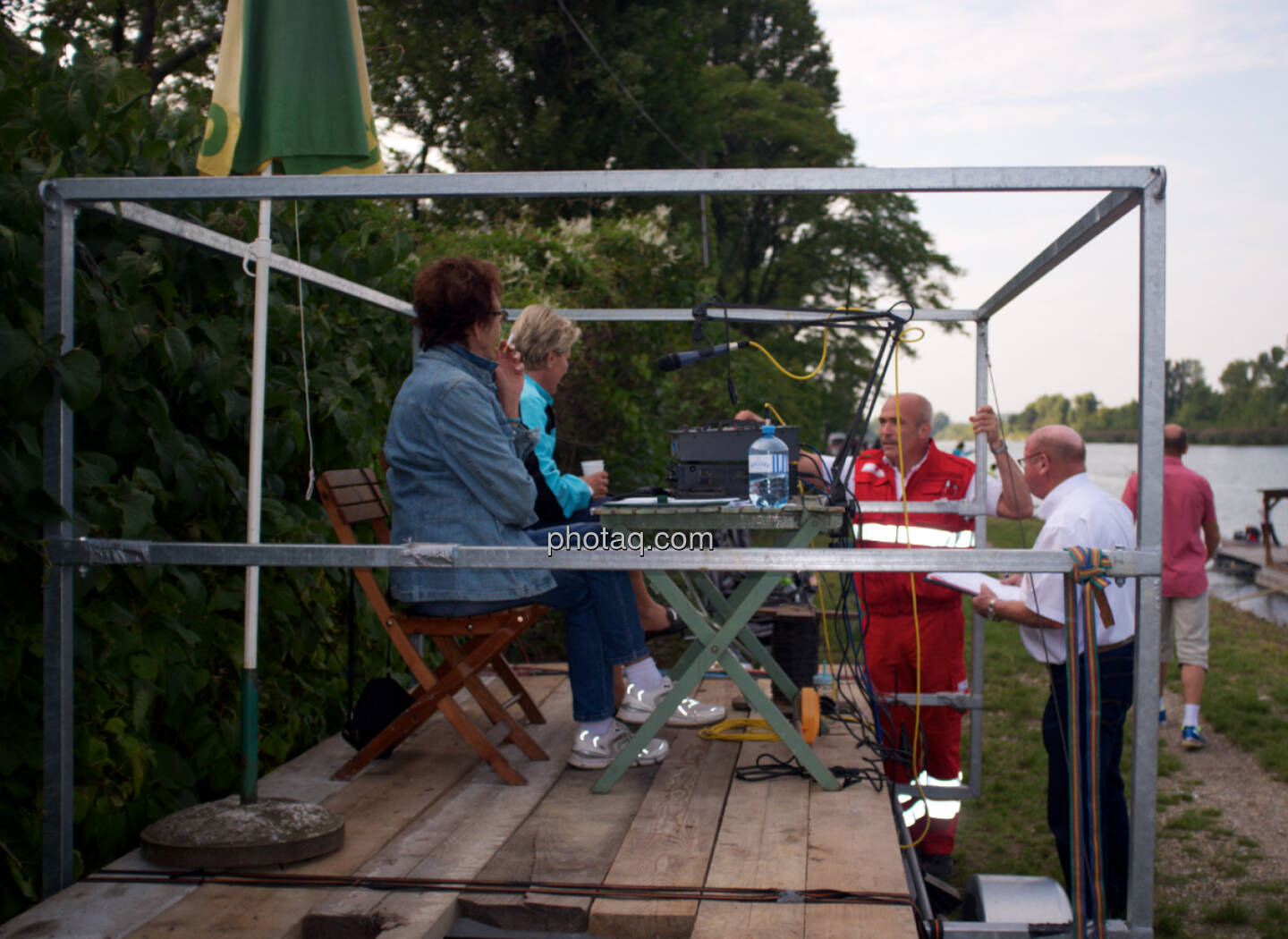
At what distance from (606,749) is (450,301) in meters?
1.54

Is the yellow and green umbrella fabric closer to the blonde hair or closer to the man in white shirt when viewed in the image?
the blonde hair

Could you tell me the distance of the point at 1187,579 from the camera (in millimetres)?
6836

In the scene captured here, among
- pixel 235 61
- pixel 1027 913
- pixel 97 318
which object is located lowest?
pixel 1027 913

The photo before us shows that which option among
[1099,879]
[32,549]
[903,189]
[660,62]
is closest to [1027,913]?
[1099,879]

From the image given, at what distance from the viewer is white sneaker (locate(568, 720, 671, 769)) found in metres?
3.69

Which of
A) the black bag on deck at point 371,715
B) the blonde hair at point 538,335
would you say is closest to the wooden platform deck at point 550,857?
the black bag on deck at point 371,715

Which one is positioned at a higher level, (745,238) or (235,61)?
(745,238)

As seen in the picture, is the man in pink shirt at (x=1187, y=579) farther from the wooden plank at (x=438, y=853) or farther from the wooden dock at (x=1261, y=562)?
the wooden dock at (x=1261, y=562)

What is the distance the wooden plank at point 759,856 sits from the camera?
248cm

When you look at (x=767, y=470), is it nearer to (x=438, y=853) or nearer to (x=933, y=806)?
(x=438, y=853)

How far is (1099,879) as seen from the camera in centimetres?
258

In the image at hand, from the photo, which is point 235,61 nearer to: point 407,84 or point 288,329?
point 288,329

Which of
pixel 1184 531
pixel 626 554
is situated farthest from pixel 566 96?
pixel 626 554

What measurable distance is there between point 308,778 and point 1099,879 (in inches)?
93.8
